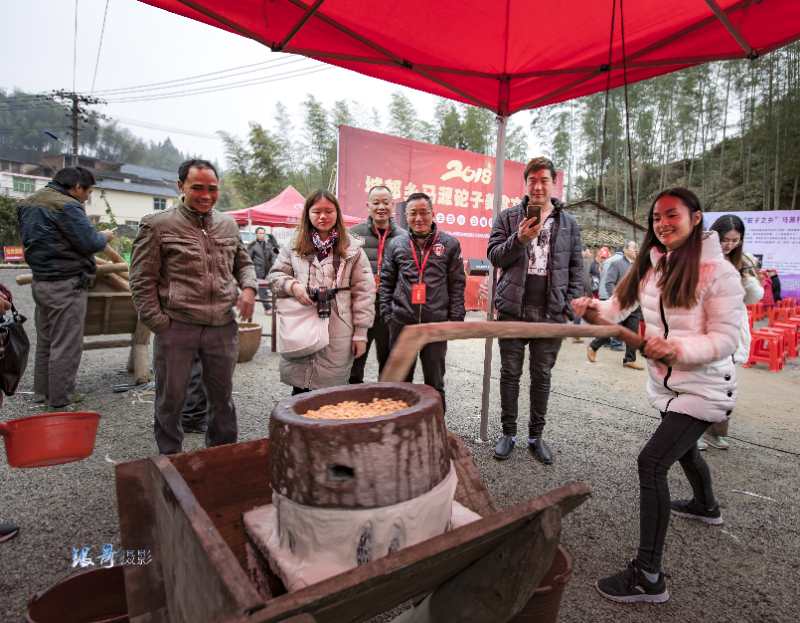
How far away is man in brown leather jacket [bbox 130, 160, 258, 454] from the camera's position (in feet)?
8.87

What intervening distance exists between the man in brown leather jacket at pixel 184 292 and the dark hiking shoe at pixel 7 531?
0.73 meters

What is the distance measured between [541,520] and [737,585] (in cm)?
178

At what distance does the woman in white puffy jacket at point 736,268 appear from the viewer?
10.7ft

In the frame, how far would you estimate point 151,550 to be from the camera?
4.81ft

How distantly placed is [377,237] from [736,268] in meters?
2.62

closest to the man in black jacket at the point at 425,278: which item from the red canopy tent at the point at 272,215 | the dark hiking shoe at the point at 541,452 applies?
the dark hiking shoe at the point at 541,452

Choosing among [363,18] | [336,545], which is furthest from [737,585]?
[363,18]

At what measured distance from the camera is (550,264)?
3.33 m

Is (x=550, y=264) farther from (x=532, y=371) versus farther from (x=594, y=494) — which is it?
(x=594, y=494)

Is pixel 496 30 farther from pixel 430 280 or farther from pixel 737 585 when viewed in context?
pixel 737 585

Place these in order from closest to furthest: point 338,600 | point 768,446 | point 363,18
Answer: point 338,600 < point 363,18 < point 768,446

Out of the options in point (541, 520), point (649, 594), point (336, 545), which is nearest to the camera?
point (541, 520)

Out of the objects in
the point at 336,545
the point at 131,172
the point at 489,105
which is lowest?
the point at 336,545

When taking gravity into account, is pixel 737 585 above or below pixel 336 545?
below
